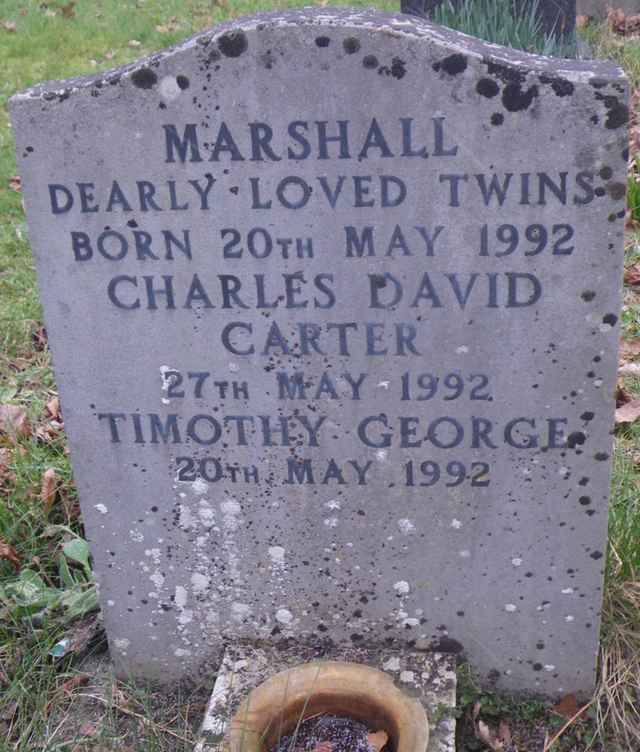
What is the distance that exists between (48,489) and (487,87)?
193cm

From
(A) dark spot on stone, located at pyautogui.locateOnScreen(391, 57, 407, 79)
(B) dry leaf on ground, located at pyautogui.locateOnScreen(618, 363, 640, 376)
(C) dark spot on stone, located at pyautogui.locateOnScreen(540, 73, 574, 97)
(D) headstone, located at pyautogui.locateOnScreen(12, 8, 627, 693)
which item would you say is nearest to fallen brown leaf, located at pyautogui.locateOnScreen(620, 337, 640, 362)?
(B) dry leaf on ground, located at pyautogui.locateOnScreen(618, 363, 640, 376)

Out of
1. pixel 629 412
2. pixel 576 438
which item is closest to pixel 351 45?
pixel 576 438

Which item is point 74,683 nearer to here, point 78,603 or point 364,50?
point 78,603

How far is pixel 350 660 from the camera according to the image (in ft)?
7.71

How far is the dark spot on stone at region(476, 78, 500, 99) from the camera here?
6.01ft

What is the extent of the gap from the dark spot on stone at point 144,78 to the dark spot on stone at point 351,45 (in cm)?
39

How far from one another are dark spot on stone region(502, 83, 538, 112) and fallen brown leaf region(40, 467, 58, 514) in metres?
1.93

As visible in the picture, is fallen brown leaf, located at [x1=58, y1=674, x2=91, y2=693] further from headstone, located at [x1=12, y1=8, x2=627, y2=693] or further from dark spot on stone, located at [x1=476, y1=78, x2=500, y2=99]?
dark spot on stone, located at [x1=476, y1=78, x2=500, y2=99]

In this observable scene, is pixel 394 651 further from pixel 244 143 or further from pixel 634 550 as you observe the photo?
pixel 244 143

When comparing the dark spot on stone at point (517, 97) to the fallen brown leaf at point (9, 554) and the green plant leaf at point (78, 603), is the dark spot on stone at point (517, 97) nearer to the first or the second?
the green plant leaf at point (78, 603)

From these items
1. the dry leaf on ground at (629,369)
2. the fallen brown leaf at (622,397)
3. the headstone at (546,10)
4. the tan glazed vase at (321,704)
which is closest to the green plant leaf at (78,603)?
the tan glazed vase at (321,704)

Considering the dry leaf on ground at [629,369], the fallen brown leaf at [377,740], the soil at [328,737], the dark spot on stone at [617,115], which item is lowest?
the dry leaf on ground at [629,369]

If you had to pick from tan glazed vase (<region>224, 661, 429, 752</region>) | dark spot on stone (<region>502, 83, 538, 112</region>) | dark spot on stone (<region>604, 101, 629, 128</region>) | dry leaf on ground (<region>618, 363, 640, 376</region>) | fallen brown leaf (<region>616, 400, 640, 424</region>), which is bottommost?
dry leaf on ground (<region>618, 363, 640, 376</region>)

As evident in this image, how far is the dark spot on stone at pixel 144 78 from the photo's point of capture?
1913 millimetres
